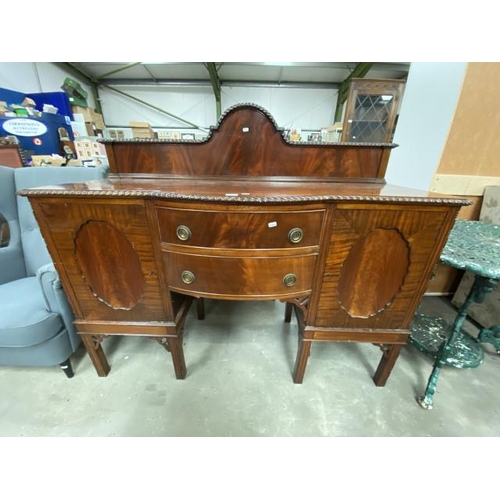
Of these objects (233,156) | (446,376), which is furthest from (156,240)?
(446,376)

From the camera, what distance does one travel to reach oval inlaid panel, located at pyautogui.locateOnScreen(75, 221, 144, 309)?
2.86 feet

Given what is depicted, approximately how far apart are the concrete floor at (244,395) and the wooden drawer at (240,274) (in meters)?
0.64

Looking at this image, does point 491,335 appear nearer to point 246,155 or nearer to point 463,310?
point 463,310

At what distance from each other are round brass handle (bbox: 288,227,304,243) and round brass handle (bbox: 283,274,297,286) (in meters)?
0.15

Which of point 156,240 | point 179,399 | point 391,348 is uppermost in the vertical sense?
point 156,240

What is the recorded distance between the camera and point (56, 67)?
4.08 metres

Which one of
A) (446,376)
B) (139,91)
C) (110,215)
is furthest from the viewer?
(139,91)

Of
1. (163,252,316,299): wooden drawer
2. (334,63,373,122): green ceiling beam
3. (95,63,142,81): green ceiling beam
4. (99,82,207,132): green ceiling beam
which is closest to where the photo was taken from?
(163,252,316,299): wooden drawer

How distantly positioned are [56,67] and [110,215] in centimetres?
569

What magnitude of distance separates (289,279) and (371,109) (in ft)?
12.3

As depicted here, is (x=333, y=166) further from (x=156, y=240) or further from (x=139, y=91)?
(x=139, y=91)

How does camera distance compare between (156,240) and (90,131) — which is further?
(90,131)

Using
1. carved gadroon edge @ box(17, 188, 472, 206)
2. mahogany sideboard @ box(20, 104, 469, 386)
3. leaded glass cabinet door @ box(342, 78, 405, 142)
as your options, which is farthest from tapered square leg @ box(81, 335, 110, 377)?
leaded glass cabinet door @ box(342, 78, 405, 142)

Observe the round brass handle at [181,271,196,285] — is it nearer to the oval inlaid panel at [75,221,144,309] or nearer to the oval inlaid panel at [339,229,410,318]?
the oval inlaid panel at [75,221,144,309]
